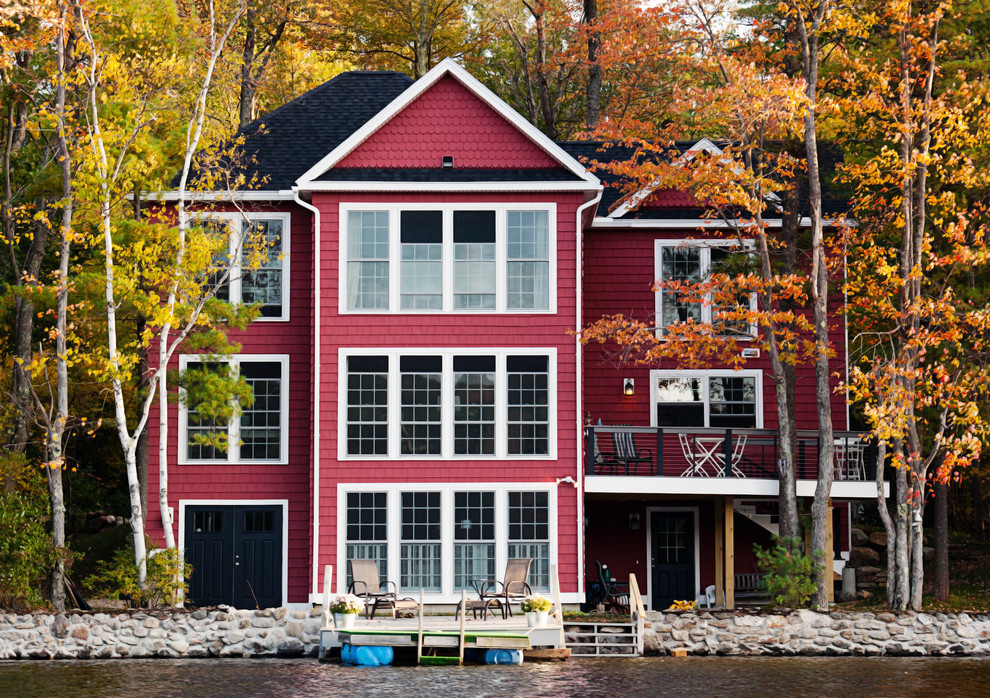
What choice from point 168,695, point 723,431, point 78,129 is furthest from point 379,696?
point 78,129

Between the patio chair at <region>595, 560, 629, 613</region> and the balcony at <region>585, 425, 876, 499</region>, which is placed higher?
the balcony at <region>585, 425, 876, 499</region>

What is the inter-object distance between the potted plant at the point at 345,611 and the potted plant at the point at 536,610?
253cm

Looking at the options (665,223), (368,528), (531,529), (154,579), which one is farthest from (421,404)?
(665,223)

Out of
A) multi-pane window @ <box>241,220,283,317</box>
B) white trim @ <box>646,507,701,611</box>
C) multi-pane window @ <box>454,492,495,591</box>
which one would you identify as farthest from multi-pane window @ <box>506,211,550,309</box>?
white trim @ <box>646,507,701,611</box>

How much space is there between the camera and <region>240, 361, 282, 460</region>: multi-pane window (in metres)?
22.6

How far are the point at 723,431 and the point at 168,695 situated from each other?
11754mm

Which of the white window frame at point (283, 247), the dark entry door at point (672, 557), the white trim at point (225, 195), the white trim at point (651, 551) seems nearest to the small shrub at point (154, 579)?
the white window frame at point (283, 247)

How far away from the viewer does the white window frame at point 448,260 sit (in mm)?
21500

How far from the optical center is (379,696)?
13922 mm

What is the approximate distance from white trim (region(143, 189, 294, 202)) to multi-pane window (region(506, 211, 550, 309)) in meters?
4.48

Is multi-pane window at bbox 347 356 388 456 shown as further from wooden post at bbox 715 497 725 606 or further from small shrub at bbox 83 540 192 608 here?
wooden post at bbox 715 497 725 606

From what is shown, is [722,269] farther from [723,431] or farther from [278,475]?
[278,475]

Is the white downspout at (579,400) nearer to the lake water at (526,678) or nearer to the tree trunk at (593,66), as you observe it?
the lake water at (526,678)

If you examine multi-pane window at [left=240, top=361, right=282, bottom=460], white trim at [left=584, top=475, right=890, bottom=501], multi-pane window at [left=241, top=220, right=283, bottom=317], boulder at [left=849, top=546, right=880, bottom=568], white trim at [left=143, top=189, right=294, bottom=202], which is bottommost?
boulder at [left=849, top=546, right=880, bottom=568]
